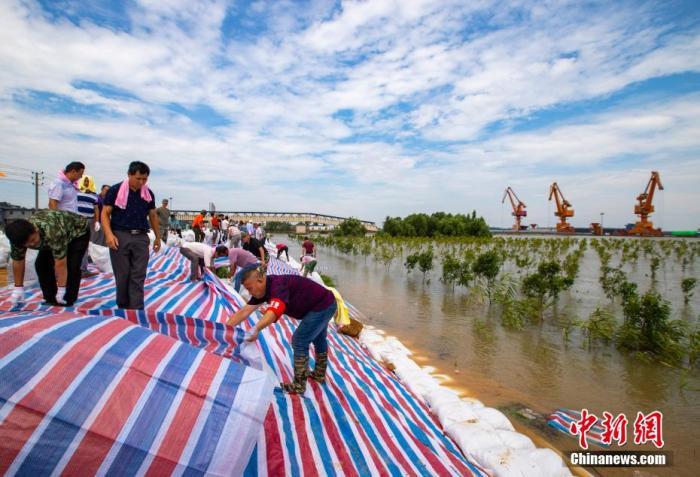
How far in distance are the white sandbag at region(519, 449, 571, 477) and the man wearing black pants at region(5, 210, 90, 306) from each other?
357 centimetres

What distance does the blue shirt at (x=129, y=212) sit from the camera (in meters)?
2.94

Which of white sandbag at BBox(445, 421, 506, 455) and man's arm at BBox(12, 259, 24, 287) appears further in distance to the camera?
man's arm at BBox(12, 259, 24, 287)

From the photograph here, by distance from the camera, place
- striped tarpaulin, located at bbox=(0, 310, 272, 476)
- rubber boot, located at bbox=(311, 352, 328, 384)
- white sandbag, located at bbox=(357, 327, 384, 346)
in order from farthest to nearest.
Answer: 1. white sandbag, located at bbox=(357, 327, 384, 346)
2. rubber boot, located at bbox=(311, 352, 328, 384)
3. striped tarpaulin, located at bbox=(0, 310, 272, 476)

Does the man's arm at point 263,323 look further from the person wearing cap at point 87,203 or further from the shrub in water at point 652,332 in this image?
the shrub in water at point 652,332

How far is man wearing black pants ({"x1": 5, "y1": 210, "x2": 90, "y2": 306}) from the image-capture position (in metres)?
2.59

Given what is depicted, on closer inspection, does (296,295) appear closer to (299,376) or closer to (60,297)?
(299,376)

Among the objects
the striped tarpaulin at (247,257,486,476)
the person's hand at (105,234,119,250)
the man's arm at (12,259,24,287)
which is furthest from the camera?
the person's hand at (105,234,119,250)

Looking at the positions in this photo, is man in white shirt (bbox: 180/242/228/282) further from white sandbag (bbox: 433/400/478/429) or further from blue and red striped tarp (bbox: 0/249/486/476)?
white sandbag (bbox: 433/400/478/429)

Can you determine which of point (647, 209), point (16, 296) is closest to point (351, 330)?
point (16, 296)

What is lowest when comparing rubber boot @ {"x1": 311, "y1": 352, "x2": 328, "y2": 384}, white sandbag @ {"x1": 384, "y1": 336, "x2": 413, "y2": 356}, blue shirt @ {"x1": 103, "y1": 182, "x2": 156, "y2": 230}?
white sandbag @ {"x1": 384, "y1": 336, "x2": 413, "y2": 356}

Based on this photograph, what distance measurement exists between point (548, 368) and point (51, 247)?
18.6ft

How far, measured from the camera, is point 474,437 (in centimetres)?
265

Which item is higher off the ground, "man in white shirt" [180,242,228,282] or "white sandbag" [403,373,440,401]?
"man in white shirt" [180,242,228,282]

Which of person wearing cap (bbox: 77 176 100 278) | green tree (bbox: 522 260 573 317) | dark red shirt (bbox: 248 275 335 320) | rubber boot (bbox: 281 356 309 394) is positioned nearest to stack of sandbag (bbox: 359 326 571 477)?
rubber boot (bbox: 281 356 309 394)
